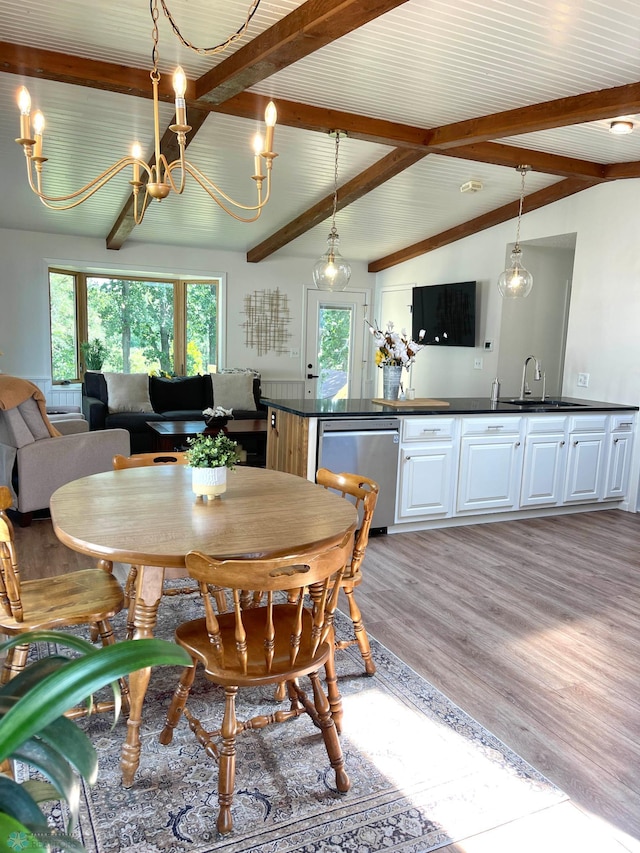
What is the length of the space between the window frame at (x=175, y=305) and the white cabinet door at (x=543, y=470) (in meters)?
4.64

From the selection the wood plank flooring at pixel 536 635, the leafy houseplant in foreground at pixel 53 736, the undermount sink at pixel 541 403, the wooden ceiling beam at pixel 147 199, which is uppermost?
the wooden ceiling beam at pixel 147 199

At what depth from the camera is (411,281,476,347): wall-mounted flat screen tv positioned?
6.91 m

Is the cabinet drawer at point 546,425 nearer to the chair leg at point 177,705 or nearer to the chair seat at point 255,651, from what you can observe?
the chair seat at point 255,651

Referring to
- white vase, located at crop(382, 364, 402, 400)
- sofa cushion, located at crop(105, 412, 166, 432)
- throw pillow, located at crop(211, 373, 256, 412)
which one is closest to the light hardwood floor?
white vase, located at crop(382, 364, 402, 400)

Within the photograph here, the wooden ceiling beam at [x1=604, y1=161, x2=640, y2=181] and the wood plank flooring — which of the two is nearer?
the wood plank flooring

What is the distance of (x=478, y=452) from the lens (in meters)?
4.53

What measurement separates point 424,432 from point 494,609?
1450 millimetres

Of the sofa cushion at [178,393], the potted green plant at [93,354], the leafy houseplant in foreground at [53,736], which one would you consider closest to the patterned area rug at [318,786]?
the leafy houseplant in foreground at [53,736]

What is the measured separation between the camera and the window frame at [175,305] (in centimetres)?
776

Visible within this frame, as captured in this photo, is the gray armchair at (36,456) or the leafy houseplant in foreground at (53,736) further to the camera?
the gray armchair at (36,456)

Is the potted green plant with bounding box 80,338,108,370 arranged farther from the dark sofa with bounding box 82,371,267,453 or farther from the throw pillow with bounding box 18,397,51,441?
the throw pillow with bounding box 18,397,51,441

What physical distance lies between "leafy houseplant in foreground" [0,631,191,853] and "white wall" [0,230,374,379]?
7.26 m

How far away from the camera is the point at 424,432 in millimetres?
4316

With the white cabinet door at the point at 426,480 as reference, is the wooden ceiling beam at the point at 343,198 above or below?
above
